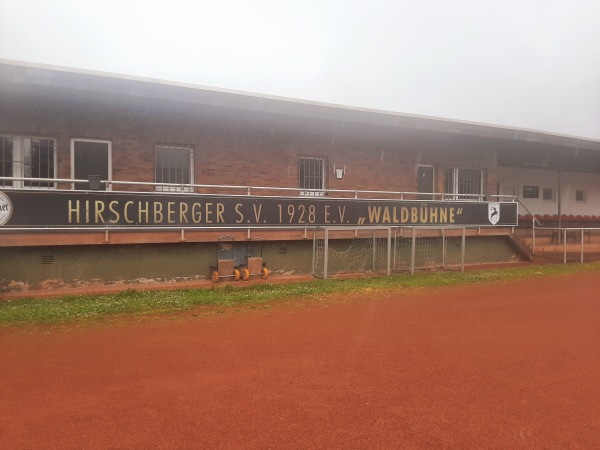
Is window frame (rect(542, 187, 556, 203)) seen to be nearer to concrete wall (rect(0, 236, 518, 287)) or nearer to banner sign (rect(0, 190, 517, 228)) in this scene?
banner sign (rect(0, 190, 517, 228))

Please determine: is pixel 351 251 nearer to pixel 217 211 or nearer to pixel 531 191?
pixel 217 211

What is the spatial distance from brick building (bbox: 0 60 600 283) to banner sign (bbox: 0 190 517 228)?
0.11 feet

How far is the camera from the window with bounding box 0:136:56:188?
35.8 feet

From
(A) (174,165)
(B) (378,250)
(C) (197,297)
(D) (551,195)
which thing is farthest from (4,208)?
(D) (551,195)

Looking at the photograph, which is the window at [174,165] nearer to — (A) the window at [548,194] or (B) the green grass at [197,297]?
(B) the green grass at [197,297]

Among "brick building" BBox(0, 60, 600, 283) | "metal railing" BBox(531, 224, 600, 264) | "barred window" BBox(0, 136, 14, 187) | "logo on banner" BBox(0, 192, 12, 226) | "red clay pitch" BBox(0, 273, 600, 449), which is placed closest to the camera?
"red clay pitch" BBox(0, 273, 600, 449)

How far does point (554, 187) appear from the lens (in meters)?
22.8

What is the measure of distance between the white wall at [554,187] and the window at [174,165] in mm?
15342

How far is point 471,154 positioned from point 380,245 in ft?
22.8

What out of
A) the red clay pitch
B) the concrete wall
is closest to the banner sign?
the concrete wall

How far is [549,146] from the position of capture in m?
17.4

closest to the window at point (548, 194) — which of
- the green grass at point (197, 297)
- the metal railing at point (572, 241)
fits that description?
the metal railing at point (572, 241)

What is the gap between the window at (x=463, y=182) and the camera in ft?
56.5

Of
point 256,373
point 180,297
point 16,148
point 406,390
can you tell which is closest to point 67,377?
point 256,373
